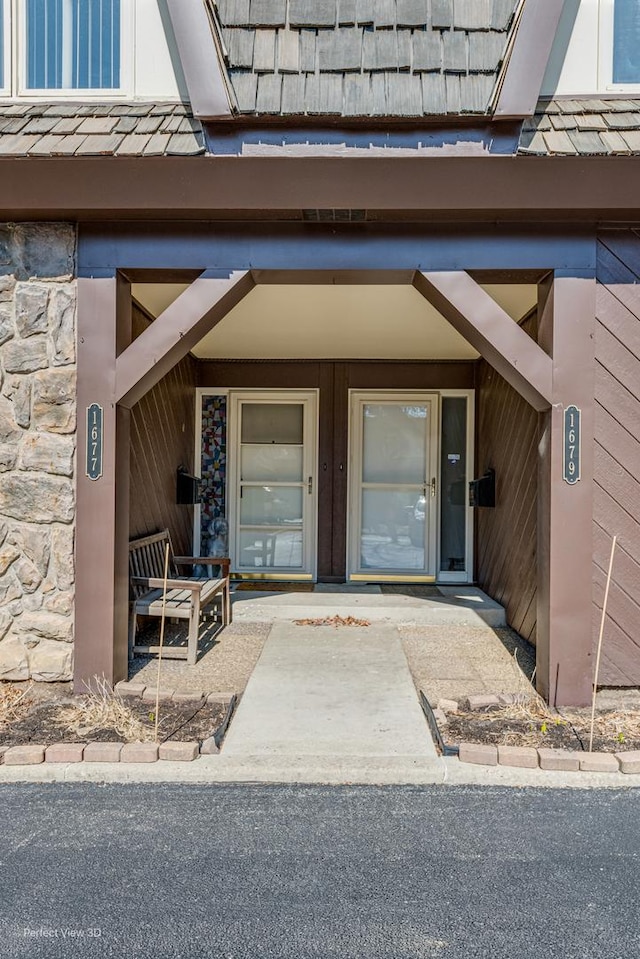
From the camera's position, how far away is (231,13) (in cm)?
330

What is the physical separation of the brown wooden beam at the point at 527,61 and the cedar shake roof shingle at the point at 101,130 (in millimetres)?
1618

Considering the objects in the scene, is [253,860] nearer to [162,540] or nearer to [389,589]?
[162,540]

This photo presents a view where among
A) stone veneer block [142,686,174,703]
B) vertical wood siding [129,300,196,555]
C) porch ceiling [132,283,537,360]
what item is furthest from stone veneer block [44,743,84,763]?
porch ceiling [132,283,537,360]

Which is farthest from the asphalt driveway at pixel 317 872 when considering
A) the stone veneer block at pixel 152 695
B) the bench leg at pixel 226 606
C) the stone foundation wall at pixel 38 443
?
the bench leg at pixel 226 606

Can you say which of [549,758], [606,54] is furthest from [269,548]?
[606,54]

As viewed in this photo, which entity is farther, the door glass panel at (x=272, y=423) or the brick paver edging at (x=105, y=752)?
the door glass panel at (x=272, y=423)

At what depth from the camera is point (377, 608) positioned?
17.8ft

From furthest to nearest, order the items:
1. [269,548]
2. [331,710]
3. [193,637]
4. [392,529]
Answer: [269,548], [392,529], [193,637], [331,710]

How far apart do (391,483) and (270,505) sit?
1.44 metres

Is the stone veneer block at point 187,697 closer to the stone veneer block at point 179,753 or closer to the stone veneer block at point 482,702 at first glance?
the stone veneer block at point 179,753

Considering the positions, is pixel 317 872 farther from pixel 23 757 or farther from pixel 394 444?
pixel 394 444

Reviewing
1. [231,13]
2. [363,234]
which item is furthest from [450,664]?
[231,13]

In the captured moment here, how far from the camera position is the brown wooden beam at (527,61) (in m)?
3.08

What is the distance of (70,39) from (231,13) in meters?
1.11
